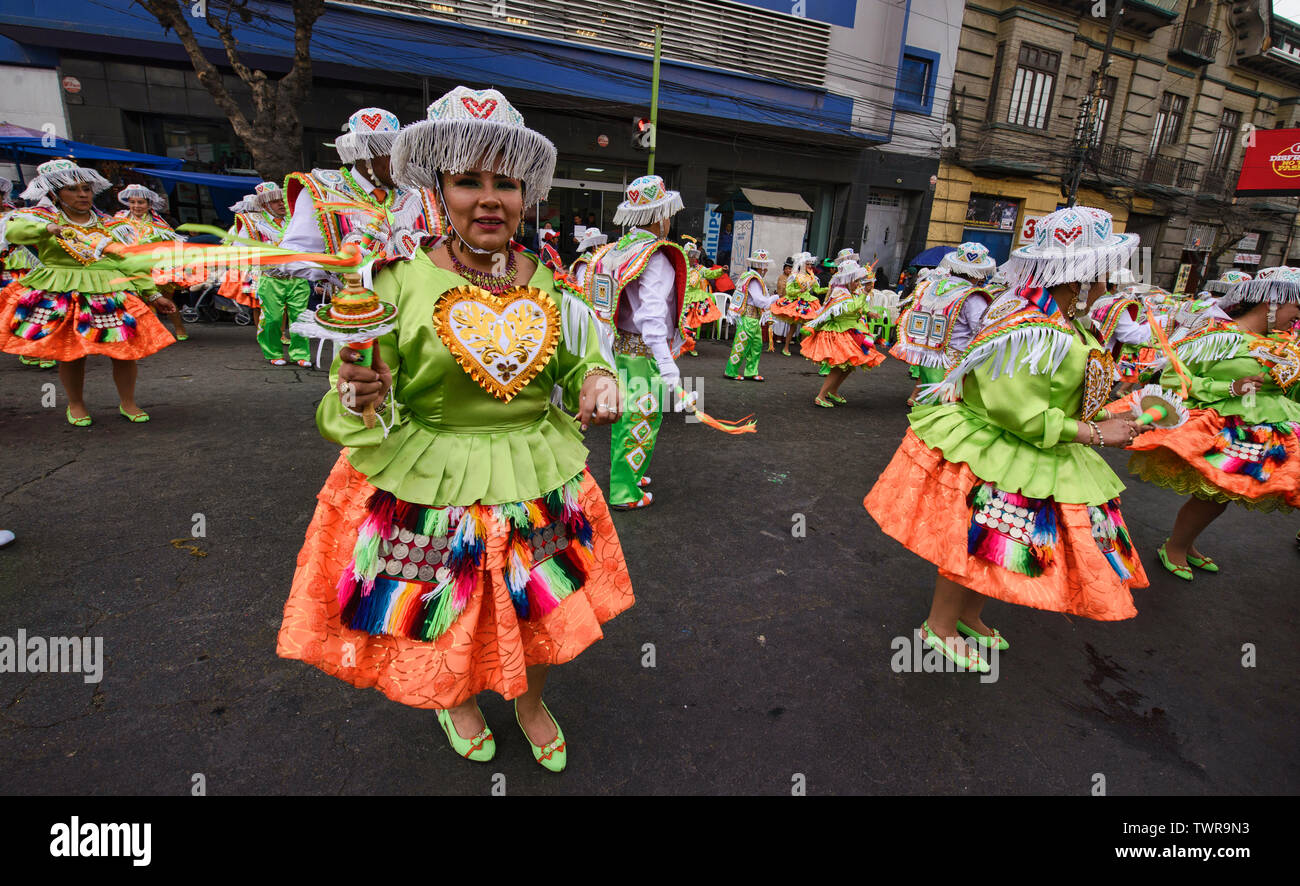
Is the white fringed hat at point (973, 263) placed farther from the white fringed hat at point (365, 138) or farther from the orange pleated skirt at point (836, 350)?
the white fringed hat at point (365, 138)

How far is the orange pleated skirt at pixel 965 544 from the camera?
2.41 m

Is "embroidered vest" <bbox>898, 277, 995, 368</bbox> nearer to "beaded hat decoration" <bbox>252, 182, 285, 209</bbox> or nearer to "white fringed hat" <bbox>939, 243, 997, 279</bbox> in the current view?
"white fringed hat" <bbox>939, 243, 997, 279</bbox>

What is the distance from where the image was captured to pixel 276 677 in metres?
2.61


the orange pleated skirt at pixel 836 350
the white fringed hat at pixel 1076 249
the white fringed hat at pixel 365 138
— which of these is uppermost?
the white fringed hat at pixel 365 138

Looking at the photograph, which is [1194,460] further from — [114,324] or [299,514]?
[114,324]

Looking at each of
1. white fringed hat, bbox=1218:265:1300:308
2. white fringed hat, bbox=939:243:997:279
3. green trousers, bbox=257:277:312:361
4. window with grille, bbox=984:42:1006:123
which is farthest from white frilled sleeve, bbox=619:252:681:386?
window with grille, bbox=984:42:1006:123

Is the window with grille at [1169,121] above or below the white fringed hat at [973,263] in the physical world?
above

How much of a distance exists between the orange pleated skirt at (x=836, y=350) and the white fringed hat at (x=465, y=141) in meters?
6.78

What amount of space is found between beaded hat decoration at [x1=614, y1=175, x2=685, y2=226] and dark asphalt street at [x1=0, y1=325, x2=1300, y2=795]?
201 centimetres

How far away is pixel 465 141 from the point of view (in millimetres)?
1723

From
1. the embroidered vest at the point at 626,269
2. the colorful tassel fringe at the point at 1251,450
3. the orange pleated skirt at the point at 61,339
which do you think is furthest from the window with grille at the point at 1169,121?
the orange pleated skirt at the point at 61,339

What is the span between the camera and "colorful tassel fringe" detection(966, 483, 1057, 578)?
8.15 ft

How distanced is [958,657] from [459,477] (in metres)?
2.45
